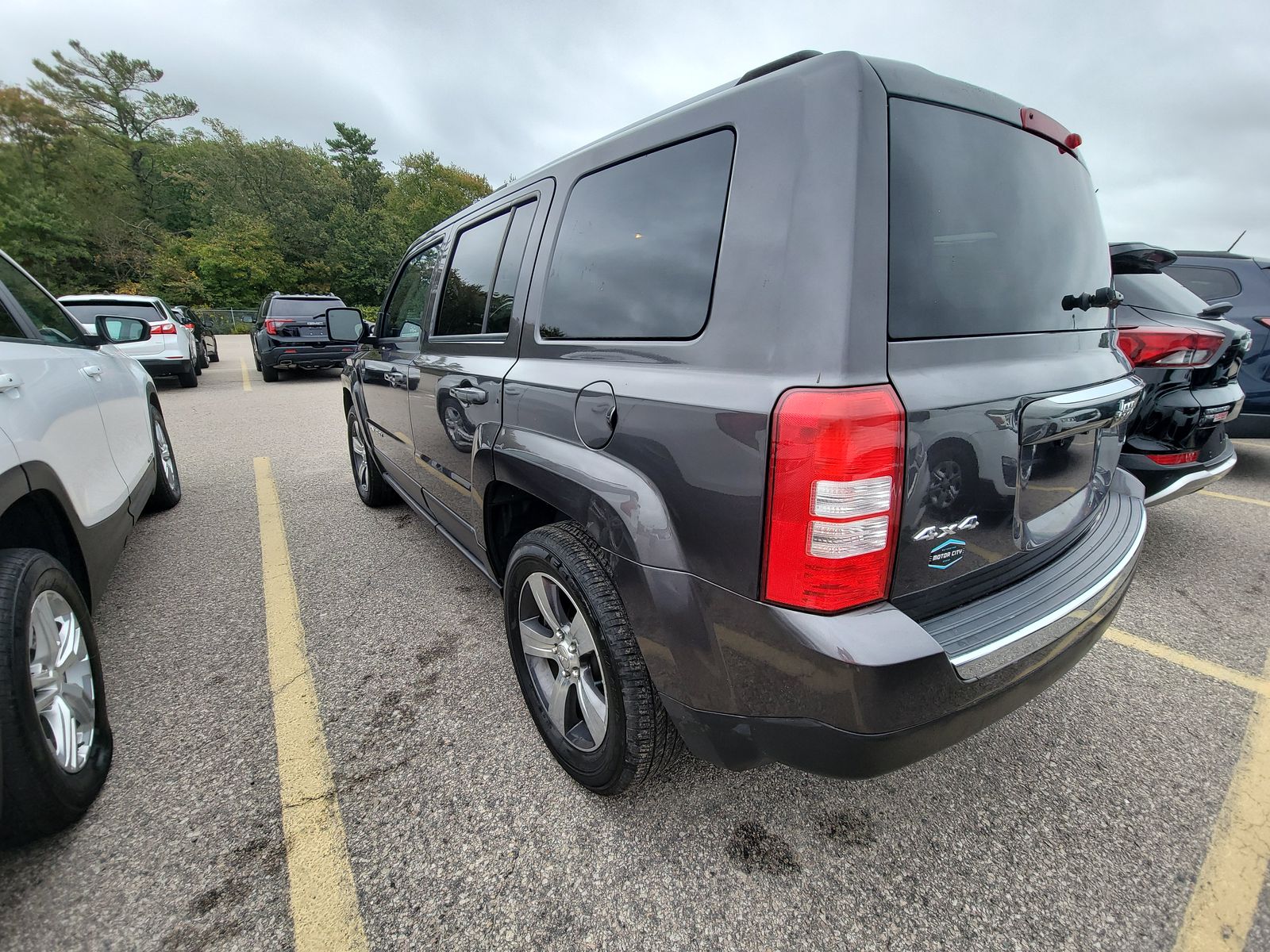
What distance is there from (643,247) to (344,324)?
9.07 feet

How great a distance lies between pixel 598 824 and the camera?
1.69 meters

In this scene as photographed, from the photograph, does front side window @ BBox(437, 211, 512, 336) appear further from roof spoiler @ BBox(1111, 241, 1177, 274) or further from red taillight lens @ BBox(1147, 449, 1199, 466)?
red taillight lens @ BBox(1147, 449, 1199, 466)

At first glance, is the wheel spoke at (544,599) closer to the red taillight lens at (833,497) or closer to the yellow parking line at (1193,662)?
the red taillight lens at (833,497)

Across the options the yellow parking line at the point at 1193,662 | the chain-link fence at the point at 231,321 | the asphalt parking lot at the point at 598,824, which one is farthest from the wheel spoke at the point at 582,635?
the chain-link fence at the point at 231,321

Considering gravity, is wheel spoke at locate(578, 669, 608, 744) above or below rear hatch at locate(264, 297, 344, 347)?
below

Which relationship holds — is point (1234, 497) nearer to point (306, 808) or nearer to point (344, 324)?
point (306, 808)

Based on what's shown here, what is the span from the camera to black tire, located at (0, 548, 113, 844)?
1.44 meters

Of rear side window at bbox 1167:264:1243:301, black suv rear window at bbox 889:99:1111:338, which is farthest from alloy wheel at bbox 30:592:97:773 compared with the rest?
rear side window at bbox 1167:264:1243:301

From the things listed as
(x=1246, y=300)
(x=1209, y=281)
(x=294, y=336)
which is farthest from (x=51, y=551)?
(x=294, y=336)

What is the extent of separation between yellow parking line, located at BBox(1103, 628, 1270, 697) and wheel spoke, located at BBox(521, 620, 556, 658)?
2241mm

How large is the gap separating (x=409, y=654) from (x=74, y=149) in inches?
2163

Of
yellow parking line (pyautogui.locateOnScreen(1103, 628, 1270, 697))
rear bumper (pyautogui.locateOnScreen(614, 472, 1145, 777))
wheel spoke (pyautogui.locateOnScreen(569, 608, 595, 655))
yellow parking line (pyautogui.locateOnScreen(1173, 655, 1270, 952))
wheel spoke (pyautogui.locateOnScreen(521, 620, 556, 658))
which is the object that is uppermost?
rear bumper (pyautogui.locateOnScreen(614, 472, 1145, 777))

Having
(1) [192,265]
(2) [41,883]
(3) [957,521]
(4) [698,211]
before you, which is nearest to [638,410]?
(4) [698,211]

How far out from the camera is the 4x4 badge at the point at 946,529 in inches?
47.2
